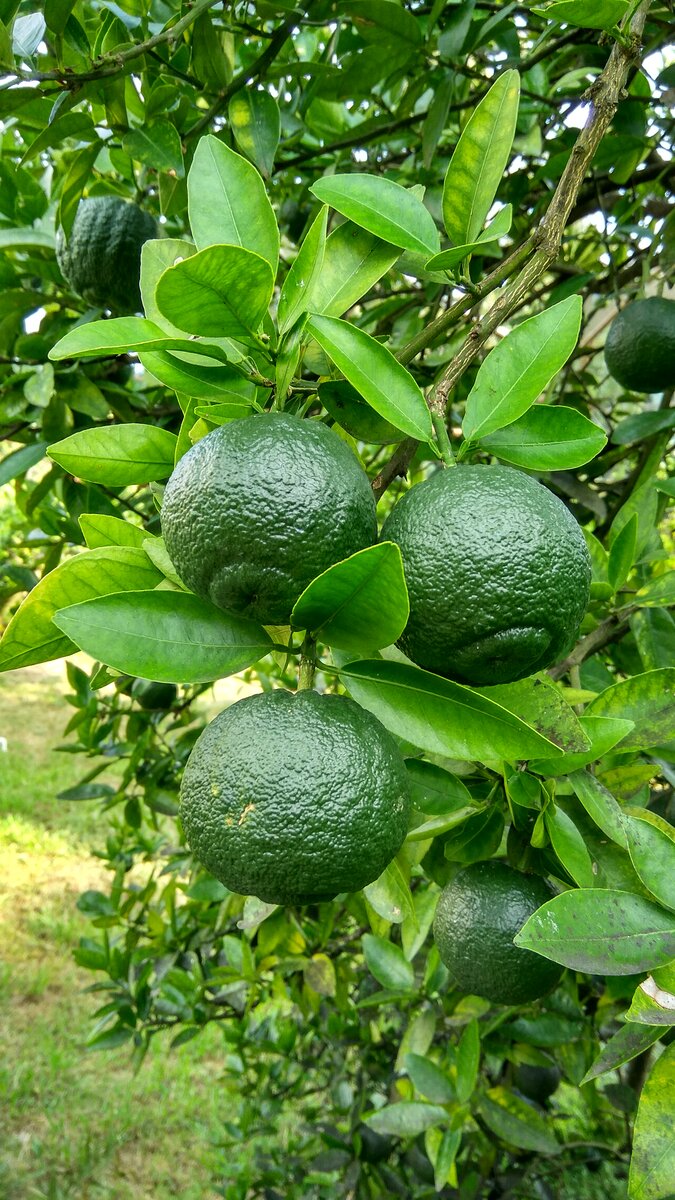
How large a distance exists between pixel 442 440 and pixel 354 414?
0.10 metres

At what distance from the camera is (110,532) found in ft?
2.55

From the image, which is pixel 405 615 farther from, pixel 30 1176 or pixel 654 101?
pixel 30 1176

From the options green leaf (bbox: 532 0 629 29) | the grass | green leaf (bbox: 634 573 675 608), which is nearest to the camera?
green leaf (bbox: 532 0 629 29)

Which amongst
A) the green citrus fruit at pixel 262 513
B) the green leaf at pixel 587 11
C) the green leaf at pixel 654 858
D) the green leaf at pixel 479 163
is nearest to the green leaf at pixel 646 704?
the green leaf at pixel 654 858

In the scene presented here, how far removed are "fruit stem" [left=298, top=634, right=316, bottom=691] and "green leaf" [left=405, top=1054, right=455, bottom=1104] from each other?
0.95 metres

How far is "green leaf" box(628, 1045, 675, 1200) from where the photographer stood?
65 cm

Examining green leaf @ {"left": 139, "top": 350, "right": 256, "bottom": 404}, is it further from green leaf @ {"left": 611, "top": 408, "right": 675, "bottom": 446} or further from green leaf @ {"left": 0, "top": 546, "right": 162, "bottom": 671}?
green leaf @ {"left": 611, "top": 408, "right": 675, "bottom": 446}

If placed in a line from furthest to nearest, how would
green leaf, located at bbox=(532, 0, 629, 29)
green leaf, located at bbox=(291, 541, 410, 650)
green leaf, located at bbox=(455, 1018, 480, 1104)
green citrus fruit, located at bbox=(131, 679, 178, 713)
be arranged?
1. green citrus fruit, located at bbox=(131, 679, 178, 713)
2. green leaf, located at bbox=(455, 1018, 480, 1104)
3. green leaf, located at bbox=(532, 0, 629, 29)
4. green leaf, located at bbox=(291, 541, 410, 650)

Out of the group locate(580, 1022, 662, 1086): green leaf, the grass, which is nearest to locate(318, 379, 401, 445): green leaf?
locate(580, 1022, 662, 1086): green leaf

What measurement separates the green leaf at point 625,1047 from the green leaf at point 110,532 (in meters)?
0.56

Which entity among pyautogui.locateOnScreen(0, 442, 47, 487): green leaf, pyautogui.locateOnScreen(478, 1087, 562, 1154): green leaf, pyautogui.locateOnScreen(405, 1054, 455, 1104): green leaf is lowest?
pyautogui.locateOnScreen(478, 1087, 562, 1154): green leaf

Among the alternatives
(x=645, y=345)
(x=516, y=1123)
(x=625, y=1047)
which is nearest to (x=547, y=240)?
(x=625, y=1047)

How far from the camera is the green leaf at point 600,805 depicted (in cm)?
76

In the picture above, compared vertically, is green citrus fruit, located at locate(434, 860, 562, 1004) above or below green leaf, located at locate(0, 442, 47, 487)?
below
